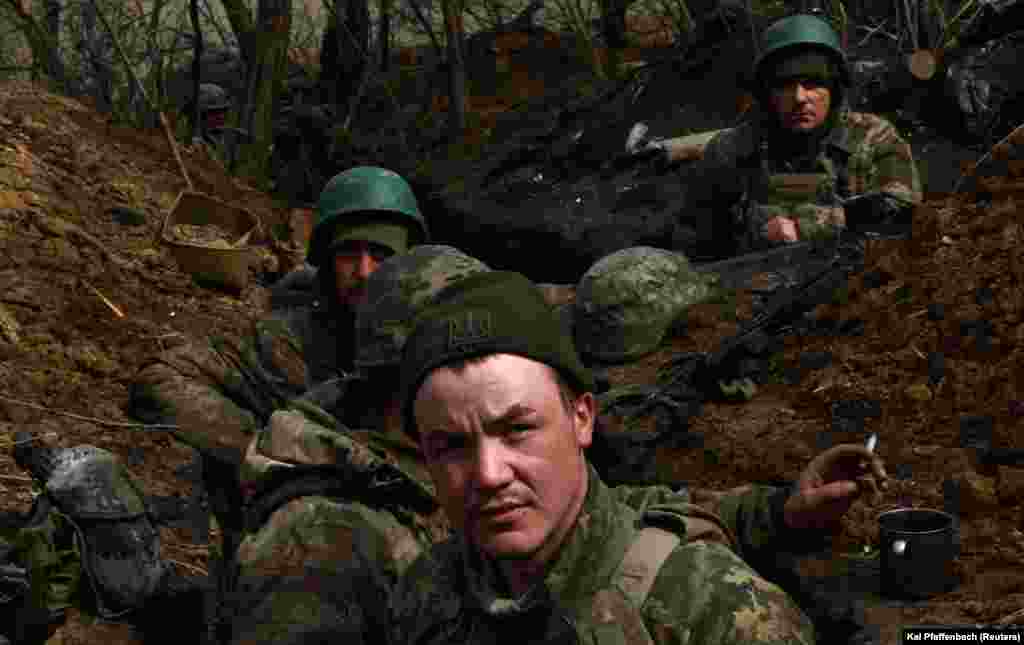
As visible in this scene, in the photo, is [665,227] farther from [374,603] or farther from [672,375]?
[374,603]

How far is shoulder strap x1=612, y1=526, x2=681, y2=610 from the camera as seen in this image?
2281mm

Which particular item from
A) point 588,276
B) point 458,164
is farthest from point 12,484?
point 458,164

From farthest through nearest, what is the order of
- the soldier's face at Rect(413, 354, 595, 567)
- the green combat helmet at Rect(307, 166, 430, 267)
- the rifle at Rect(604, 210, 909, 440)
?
the green combat helmet at Rect(307, 166, 430, 267), the rifle at Rect(604, 210, 909, 440), the soldier's face at Rect(413, 354, 595, 567)

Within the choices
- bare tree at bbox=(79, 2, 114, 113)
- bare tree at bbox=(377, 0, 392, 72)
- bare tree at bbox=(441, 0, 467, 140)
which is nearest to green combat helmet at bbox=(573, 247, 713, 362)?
bare tree at bbox=(79, 2, 114, 113)

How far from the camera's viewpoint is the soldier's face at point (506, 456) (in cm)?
239

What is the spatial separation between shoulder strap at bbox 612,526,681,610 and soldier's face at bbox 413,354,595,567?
13 centimetres

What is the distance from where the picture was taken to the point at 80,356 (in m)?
7.50

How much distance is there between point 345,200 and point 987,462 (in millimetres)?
3043

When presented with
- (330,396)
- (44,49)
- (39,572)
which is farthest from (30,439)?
(44,49)

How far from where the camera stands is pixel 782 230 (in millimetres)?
6996

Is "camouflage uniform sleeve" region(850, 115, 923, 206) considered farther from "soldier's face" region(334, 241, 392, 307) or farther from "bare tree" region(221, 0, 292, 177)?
"bare tree" region(221, 0, 292, 177)

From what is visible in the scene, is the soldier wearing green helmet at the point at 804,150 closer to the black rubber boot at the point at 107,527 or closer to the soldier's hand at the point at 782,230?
the soldier's hand at the point at 782,230

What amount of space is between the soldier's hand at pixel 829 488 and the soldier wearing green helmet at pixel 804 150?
399cm

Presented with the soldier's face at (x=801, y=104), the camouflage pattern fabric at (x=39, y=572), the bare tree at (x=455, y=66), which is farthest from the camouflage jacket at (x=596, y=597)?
the bare tree at (x=455, y=66)
